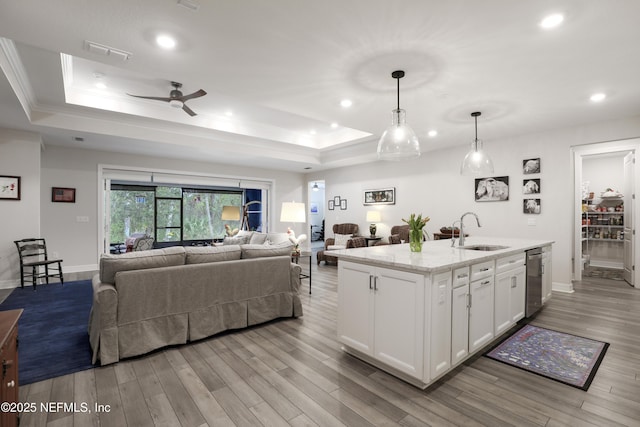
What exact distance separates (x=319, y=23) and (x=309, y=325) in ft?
9.74

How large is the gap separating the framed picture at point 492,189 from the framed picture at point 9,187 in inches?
326

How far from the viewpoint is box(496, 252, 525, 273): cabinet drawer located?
296 centimetres

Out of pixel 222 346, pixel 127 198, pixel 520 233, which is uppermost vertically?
pixel 127 198

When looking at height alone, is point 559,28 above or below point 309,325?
above

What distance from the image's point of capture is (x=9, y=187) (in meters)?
5.01

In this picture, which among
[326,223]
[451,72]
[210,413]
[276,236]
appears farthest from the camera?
[326,223]

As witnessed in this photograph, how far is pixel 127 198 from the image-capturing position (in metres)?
8.60

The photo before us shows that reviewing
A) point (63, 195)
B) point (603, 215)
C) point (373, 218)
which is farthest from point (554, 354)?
point (63, 195)

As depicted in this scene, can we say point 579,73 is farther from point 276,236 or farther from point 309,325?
point 276,236

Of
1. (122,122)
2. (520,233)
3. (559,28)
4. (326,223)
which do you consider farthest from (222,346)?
(326,223)

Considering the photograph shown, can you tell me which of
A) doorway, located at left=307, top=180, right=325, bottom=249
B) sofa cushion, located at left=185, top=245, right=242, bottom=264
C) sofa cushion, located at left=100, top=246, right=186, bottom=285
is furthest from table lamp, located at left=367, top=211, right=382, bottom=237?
doorway, located at left=307, top=180, right=325, bottom=249

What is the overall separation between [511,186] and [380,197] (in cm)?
301

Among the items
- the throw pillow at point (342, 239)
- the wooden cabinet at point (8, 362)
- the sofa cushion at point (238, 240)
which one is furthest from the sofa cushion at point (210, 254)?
the throw pillow at point (342, 239)

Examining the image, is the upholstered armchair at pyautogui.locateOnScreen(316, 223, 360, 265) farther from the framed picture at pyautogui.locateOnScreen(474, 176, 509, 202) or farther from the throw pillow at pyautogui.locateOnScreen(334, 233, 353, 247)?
the framed picture at pyautogui.locateOnScreen(474, 176, 509, 202)
